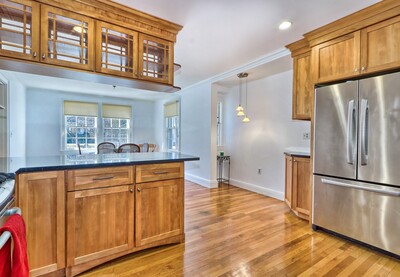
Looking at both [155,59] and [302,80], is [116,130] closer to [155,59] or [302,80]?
[155,59]

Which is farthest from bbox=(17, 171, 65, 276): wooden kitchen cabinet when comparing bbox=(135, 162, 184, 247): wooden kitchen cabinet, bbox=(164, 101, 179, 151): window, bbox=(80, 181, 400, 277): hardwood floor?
bbox=(164, 101, 179, 151): window

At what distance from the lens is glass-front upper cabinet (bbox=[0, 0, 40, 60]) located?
169 cm

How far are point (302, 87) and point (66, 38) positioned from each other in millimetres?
2866

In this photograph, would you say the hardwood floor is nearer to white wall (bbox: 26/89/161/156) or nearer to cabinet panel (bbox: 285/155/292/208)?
cabinet panel (bbox: 285/155/292/208)

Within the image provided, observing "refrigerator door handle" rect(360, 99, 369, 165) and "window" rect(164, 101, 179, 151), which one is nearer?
"refrigerator door handle" rect(360, 99, 369, 165)

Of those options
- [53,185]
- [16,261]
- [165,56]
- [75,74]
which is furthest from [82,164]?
[165,56]

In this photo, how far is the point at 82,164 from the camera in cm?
173

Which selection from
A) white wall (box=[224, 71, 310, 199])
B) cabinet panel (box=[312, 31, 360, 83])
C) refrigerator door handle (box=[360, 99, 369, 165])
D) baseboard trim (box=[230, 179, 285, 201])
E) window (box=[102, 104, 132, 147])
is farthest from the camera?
window (box=[102, 104, 132, 147])

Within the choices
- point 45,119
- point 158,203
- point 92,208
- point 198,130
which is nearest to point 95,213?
point 92,208

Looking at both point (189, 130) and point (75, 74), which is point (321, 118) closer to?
point (75, 74)

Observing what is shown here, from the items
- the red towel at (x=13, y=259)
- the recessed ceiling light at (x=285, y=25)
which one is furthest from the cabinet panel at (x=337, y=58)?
the red towel at (x=13, y=259)

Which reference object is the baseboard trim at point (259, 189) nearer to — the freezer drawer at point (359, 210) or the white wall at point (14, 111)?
the freezer drawer at point (359, 210)

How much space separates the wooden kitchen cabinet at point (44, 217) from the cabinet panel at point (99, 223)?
0.07 meters

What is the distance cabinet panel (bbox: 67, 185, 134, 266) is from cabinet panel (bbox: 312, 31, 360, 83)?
8.43ft
